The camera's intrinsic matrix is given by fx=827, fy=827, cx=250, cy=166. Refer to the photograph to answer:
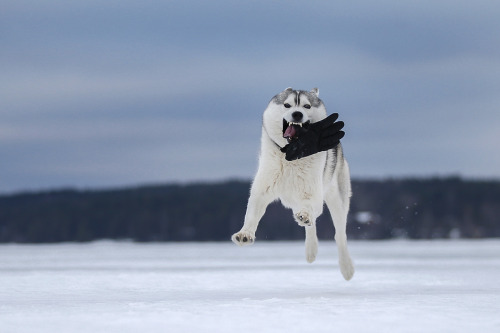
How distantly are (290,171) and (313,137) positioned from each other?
644 mm

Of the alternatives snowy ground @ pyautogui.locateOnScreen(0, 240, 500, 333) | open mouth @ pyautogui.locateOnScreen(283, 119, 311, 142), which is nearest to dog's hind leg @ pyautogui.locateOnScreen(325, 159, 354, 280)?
snowy ground @ pyautogui.locateOnScreen(0, 240, 500, 333)

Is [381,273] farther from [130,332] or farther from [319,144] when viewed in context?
[130,332]

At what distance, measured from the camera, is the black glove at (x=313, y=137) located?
8.17 meters

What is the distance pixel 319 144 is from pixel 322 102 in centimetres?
48

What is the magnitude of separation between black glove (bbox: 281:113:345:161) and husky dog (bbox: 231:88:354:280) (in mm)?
69

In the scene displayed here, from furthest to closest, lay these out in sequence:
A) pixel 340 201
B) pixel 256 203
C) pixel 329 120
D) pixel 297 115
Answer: pixel 340 201
pixel 256 203
pixel 329 120
pixel 297 115

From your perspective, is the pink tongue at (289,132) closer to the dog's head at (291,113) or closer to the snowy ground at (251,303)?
the dog's head at (291,113)

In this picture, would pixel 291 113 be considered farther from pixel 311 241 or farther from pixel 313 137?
pixel 311 241

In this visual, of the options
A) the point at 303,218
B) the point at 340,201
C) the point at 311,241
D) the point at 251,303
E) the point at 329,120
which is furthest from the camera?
the point at 340,201

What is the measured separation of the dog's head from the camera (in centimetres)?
799

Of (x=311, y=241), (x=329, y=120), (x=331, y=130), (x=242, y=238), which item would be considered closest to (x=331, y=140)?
(x=331, y=130)

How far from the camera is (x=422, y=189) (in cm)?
5459

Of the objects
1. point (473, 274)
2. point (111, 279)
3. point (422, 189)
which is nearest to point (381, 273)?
point (473, 274)

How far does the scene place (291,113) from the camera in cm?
795
